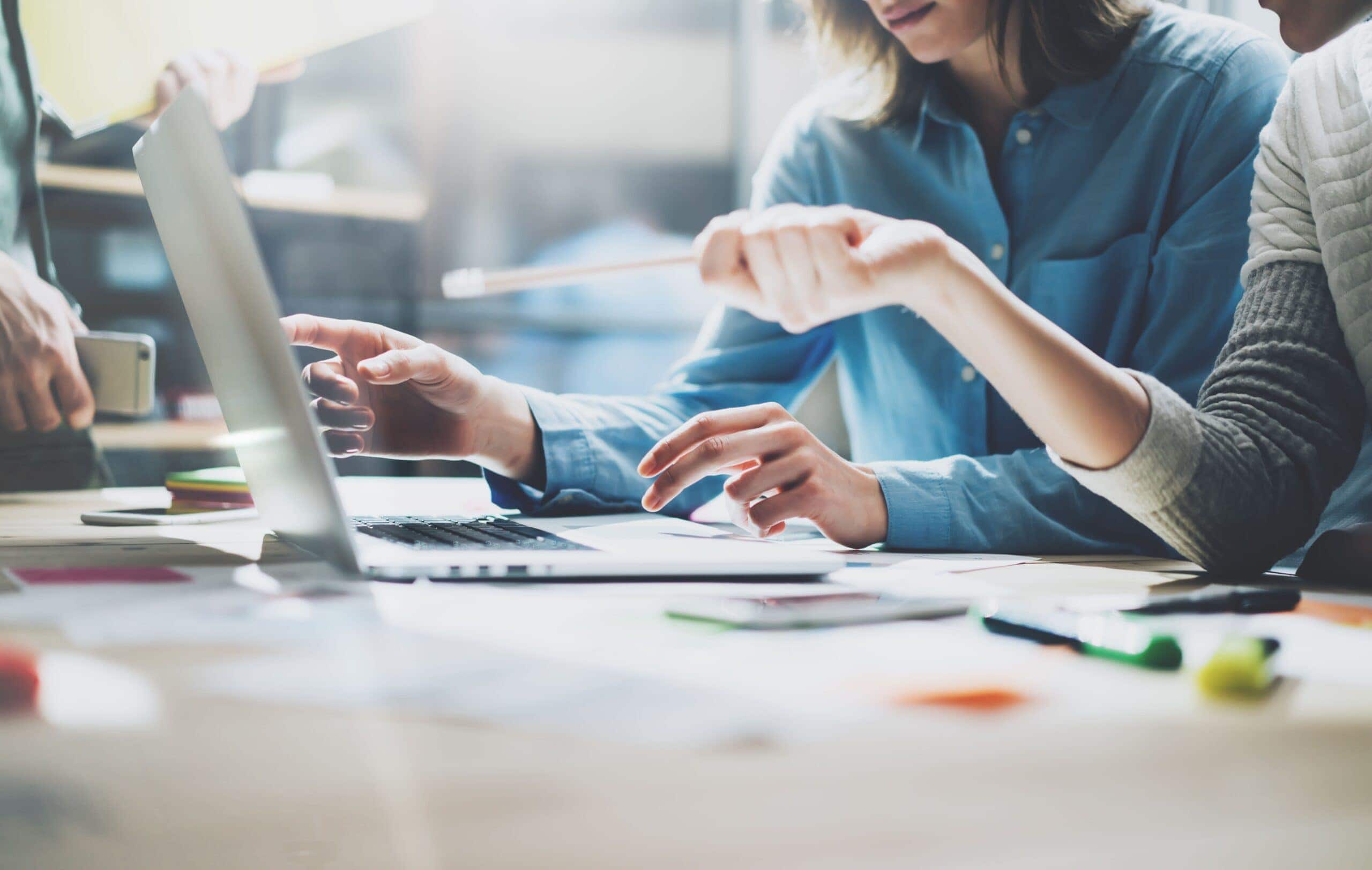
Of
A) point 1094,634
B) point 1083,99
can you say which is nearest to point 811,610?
point 1094,634

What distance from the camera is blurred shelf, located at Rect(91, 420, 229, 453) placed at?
213cm

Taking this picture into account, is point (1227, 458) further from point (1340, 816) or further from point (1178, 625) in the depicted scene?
point (1340, 816)

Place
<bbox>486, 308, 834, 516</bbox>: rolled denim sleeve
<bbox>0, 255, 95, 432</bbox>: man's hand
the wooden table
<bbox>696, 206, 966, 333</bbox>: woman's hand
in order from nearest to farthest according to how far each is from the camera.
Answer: the wooden table → <bbox>696, 206, 966, 333</bbox>: woman's hand → <bbox>486, 308, 834, 516</bbox>: rolled denim sleeve → <bbox>0, 255, 95, 432</bbox>: man's hand

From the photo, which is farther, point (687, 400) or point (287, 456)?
point (687, 400)

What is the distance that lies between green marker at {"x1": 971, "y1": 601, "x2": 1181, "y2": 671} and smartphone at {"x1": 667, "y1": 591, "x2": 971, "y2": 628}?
1.0 inches

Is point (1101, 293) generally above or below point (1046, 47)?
below

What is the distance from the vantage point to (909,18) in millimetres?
1007

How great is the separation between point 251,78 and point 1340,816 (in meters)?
1.96

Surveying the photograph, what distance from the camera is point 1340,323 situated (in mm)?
740

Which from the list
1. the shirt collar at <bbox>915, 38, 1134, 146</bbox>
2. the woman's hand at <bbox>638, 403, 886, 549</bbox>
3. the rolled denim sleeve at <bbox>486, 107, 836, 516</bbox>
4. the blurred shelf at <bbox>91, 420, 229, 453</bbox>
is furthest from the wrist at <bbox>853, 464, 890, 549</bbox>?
the blurred shelf at <bbox>91, 420, 229, 453</bbox>

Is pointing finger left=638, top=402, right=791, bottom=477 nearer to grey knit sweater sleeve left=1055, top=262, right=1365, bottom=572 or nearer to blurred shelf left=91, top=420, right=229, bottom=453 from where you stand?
grey knit sweater sleeve left=1055, top=262, right=1365, bottom=572

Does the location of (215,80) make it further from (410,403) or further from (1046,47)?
(1046,47)

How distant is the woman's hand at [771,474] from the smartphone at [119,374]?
0.87 metres

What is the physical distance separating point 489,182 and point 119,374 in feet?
6.04
